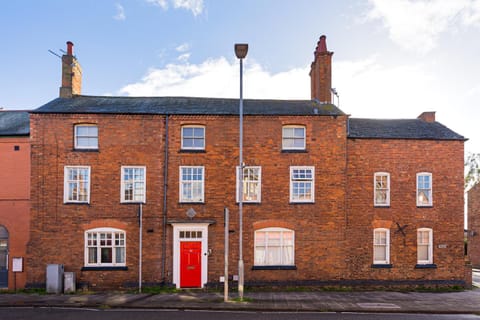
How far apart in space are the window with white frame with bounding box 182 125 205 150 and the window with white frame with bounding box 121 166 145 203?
8.47 feet

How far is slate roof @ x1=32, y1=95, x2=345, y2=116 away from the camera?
16.8m

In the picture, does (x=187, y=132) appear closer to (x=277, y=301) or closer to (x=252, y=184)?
(x=252, y=184)

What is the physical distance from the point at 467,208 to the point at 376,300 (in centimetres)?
2147

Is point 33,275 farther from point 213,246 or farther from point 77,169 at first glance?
point 213,246

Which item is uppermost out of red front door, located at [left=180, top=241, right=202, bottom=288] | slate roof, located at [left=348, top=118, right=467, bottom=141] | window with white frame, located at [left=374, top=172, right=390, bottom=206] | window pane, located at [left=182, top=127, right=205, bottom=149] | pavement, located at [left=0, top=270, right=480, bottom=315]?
slate roof, located at [left=348, top=118, right=467, bottom=141]

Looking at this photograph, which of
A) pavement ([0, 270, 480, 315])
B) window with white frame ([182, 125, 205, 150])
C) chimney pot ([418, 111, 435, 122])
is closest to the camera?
pavement ([0, 270, 480, 315])

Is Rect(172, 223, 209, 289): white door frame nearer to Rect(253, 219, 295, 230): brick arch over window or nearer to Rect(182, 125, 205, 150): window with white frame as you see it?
Rect(253, 219, 295, 230): brick arch over window

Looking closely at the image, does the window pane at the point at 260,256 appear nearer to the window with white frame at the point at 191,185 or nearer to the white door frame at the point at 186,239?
the white door frame at the point at 186,239

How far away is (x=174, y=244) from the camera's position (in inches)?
629

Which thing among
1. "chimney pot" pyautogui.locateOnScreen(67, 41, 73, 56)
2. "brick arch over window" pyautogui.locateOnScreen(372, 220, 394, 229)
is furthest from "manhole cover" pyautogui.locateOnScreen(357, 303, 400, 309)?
"chimney pot" pyautogui.locateOnScreen(67, 41, 73, 56)

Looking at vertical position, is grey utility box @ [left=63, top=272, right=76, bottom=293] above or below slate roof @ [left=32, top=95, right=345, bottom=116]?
below

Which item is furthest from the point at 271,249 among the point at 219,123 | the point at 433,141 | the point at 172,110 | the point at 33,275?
the point at 33,275

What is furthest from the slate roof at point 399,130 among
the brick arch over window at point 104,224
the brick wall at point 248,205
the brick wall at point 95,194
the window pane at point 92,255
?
the window pane at point 92,255

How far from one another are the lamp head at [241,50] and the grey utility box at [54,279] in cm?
1274
